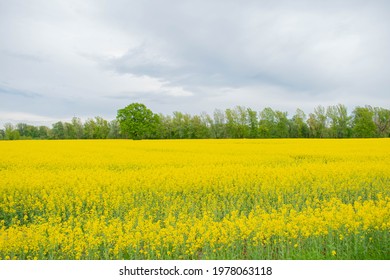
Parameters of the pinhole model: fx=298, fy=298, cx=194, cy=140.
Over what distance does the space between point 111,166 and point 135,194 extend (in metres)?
6.29

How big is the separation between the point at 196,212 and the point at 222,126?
4632 cm

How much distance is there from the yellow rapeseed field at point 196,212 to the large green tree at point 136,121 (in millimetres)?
28892

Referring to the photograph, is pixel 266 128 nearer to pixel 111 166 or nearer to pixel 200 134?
pixel 200 134

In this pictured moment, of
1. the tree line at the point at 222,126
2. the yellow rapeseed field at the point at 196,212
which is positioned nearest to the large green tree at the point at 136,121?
the tree line at the point at 222,126

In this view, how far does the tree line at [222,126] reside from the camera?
130 ft

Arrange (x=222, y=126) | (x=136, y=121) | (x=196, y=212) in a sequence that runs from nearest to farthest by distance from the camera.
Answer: (x=196, y=212) < (x=136, y=121) < (x=222, y=126)

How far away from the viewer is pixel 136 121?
4684cm

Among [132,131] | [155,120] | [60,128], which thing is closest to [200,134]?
[155,120]

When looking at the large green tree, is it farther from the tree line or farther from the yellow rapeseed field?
the yellow rapeseed field

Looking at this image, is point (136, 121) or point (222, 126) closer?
point (136, 121)

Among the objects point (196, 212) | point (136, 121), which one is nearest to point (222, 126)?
point (136, 121)

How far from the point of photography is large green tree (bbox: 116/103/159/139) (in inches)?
1818

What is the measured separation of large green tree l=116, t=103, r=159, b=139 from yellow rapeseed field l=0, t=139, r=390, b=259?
2889 cm

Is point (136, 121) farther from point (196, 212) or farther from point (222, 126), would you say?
point (196, 212)
